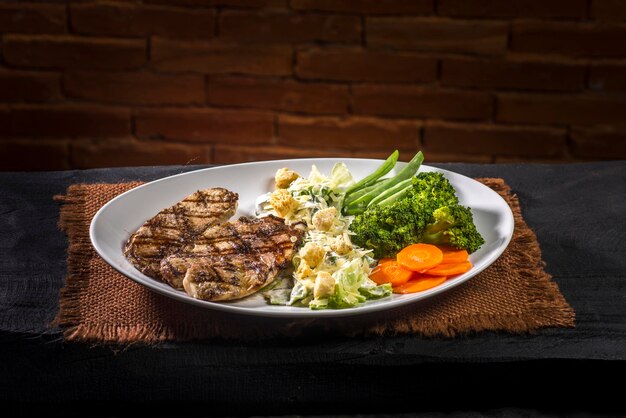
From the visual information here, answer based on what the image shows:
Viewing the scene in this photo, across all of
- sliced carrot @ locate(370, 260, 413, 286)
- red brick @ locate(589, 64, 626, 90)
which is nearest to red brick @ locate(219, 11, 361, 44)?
red brick @ locate(589, 64, 626, 90)

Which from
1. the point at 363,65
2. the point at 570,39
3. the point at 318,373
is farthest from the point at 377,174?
the point at 570,39

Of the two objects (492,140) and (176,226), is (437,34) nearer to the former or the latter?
(492,140)

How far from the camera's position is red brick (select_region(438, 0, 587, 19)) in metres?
3.98

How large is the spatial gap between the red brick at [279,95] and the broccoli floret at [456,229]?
7.00ft

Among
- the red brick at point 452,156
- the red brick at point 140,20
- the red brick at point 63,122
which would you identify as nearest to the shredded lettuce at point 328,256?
the red brick at point 140,20

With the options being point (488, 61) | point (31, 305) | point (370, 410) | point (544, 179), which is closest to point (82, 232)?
point (31, 305)

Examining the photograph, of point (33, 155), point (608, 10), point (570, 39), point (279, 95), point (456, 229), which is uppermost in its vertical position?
point (608, 10)

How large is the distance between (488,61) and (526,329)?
2498mm

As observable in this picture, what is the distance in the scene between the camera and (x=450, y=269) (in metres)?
1.96

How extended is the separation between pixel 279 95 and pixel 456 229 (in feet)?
7.43

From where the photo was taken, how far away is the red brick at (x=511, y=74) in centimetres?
410

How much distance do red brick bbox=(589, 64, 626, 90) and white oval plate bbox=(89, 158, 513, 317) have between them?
203cm

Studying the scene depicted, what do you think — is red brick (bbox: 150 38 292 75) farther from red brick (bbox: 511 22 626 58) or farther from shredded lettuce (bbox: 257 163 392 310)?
shredded lettuce (bbox: 257 163 392 310)

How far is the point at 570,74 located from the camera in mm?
4121
